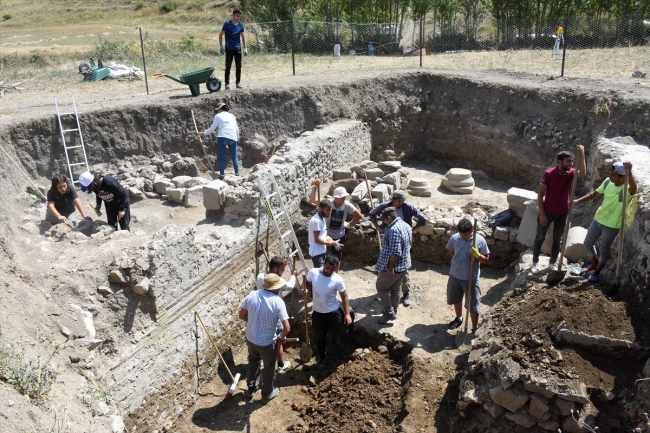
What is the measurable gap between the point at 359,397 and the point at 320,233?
250cm

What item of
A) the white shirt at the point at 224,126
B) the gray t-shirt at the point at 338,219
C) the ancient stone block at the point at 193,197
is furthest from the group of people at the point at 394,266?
the white shirt at the point at 224,126

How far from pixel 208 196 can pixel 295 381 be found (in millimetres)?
3341

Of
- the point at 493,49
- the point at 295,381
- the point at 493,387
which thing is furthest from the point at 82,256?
the point at 493,49

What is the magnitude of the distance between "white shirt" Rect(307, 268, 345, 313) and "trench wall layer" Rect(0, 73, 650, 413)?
164 centimetres

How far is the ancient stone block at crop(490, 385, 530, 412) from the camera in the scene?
5.83 metres

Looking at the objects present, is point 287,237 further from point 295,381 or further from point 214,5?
point 214,5

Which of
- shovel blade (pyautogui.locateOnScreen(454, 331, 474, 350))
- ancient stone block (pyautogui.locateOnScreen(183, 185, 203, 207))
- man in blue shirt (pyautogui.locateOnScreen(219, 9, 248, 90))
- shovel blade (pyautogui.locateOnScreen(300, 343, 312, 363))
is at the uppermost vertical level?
man in blue shirt (pyautogui.locateOnScreen(219, 9, 248, 90))

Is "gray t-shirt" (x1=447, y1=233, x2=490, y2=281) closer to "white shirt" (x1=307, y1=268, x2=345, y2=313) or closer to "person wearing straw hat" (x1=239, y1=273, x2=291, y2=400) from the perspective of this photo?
"white shirt" (x1=307, y1=268, x2=345, y2=313)

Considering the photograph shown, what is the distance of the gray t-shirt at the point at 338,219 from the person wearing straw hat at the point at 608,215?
11.9ft

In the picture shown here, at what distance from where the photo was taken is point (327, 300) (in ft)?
24.5

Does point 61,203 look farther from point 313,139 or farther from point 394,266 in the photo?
point 313,139

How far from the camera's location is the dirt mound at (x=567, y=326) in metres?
5.83

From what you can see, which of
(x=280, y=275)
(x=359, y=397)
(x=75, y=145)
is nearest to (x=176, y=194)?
(x=75, y=145)

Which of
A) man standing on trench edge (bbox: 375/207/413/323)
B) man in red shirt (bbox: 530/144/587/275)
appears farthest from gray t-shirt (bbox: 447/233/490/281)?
man in red shirt (bbox: 530/144/587/275)
